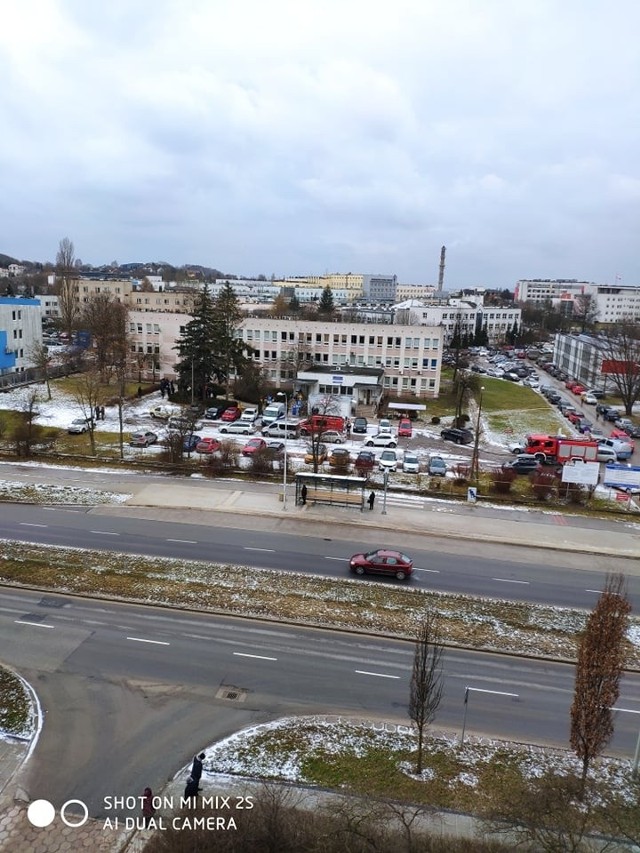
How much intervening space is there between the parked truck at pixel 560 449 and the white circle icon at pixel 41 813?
32.3 meters

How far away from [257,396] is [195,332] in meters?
8.56

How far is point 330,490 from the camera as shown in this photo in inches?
1233

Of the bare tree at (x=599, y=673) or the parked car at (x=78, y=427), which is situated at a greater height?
the bare tree at (x=599, y=673)

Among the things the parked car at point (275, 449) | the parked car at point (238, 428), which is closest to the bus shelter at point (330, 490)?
the parked car at point (275, 449)

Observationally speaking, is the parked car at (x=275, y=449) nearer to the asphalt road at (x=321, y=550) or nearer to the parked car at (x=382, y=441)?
the parked car at (x=382, y=441)

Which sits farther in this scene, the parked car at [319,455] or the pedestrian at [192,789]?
the parked car at [319,455]

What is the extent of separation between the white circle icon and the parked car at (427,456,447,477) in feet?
94.2

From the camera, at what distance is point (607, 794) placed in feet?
41.1

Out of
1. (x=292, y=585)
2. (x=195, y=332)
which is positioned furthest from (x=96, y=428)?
(x=292, y=585)

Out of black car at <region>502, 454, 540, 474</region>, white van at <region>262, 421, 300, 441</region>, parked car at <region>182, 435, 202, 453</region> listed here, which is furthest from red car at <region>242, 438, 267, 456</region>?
black car at <region>502, 454, 540, 474</region>

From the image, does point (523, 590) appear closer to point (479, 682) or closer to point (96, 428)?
point (479, 682)

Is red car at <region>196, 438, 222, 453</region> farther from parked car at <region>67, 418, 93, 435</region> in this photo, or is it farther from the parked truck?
the parked truck

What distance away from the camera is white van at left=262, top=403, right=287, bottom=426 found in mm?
48475

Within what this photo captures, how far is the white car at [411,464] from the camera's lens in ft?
124
